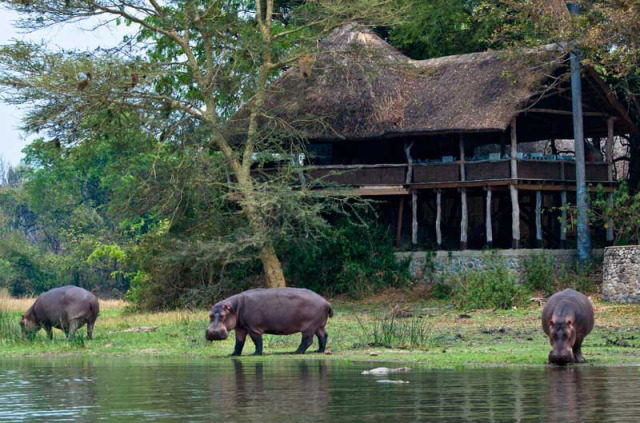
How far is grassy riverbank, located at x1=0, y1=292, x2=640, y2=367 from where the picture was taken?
18.6 m

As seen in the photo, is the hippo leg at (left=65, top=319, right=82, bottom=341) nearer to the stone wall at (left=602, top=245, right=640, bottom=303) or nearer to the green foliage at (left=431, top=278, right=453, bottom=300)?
the green foliage at (left=431, top=278, right=453, bottom=300)

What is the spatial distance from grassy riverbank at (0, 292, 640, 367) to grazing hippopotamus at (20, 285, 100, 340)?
1.15 feet

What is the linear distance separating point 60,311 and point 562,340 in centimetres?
1195

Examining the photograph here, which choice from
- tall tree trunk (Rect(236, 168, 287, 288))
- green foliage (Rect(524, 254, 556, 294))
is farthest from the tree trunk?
green foliage (Rect(524, 254, 556, 294))

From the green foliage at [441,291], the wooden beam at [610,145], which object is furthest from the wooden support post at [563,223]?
the green foliage at [441,291]

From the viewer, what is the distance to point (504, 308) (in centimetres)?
3100

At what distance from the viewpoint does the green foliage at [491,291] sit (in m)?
31.3

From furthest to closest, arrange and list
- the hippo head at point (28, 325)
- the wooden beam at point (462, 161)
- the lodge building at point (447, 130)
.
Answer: the wooden beam at point (462, 161) < the lodge building at point (447, 130) < the hippo head at point (28, 325)

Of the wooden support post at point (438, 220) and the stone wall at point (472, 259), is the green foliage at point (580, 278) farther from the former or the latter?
the wooden support post at point (438, 220)

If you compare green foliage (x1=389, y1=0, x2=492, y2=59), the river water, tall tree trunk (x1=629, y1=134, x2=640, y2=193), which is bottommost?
the river water

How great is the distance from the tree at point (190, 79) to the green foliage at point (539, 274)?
25.0 feet

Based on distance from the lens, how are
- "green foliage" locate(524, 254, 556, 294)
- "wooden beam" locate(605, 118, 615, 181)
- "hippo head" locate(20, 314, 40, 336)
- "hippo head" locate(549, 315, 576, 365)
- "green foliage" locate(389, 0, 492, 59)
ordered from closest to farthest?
"hippo head" locate(549, 315, 576, 365)
"hippo head" locate(20, 314, 40, 336)
"green foliage" locate(524, 254, 556, 294)
"wooden beam" locate(605, 118, 615, 181)
"green foliage" locate(389, 0, 492, 59)

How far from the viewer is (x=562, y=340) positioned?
52.9 feet

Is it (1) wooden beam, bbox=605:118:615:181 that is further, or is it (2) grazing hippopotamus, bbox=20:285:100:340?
(1) wooden beam, bbox=605:118:615:181
